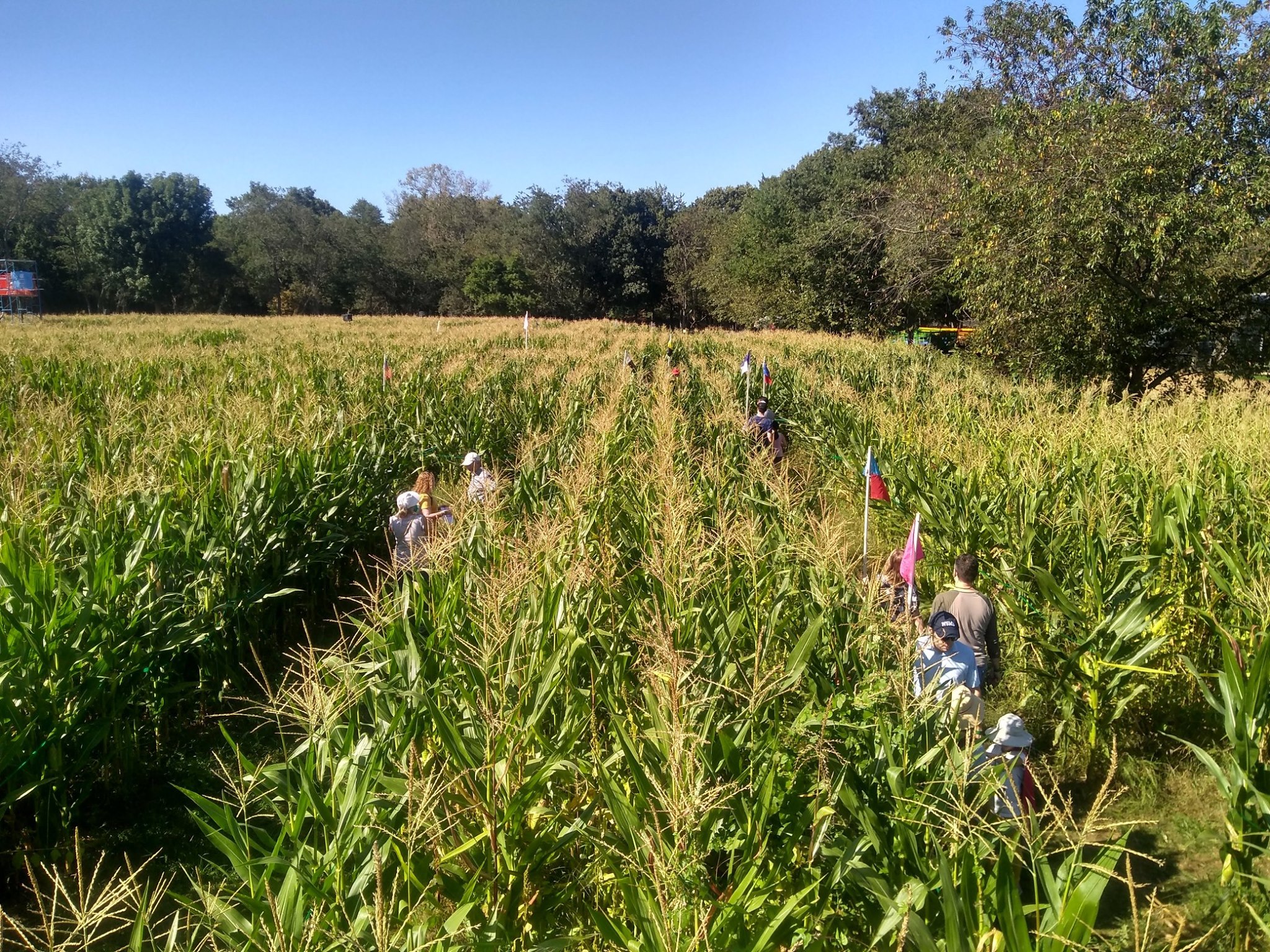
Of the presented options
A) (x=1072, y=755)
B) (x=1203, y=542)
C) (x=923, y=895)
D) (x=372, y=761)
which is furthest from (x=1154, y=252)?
(x=372, y=761)

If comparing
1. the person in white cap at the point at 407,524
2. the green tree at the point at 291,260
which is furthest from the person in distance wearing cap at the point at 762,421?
the green tree at the point at 291,260

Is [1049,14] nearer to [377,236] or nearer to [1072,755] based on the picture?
[1072,755]

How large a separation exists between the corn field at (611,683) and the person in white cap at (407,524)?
1.44 ft

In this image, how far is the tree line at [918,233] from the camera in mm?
11188

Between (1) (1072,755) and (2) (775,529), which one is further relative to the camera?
(2) (775,529)

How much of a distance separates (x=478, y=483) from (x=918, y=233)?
652 inches

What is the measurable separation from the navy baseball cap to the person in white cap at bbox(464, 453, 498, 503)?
121 inches

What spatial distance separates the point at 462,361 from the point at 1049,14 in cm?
1360

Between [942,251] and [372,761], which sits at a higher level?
[942,251]

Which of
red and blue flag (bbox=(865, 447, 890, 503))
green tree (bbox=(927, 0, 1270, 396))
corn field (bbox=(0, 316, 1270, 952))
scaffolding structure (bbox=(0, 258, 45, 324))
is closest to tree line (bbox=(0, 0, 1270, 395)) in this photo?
green tree (bbox=(927, 0, 1270, 396))

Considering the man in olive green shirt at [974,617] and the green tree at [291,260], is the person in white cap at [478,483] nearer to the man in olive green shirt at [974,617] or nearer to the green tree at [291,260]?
the man in olive green shirt at [974,617]

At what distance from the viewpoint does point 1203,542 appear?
5027 mm

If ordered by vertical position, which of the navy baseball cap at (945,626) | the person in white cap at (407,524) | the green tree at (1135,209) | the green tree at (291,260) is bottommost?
the navy baseball cap at (945,626)

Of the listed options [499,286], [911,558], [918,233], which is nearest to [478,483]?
[911,558]
